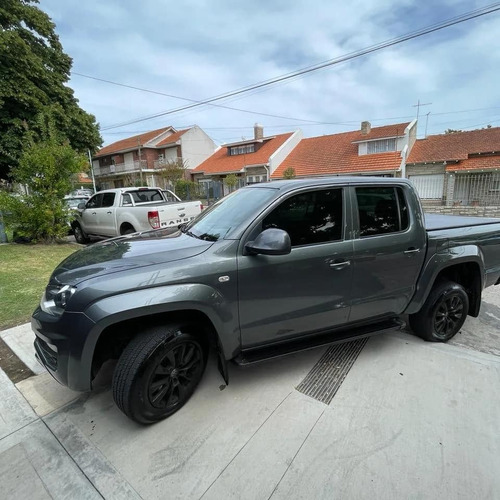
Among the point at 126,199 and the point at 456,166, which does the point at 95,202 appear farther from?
the point at 456,166

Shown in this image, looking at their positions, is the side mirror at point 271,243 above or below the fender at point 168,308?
above

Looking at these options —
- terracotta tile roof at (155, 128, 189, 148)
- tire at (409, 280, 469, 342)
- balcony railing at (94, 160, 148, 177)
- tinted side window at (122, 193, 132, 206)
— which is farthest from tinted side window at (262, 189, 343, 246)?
terracotta tile roof at (155, 128, 189, 148)

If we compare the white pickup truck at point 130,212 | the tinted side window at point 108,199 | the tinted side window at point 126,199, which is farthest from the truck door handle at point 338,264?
the tinted side window at point 108,199

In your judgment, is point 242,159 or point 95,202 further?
point 242,159

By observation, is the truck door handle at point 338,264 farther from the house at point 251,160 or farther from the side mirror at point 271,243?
the house at point 251,160

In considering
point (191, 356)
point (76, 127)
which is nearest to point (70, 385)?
point (191, 356)

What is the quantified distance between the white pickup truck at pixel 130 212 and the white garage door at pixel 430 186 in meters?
17.9

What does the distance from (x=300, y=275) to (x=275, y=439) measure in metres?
1.17

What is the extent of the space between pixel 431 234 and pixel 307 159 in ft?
78.4

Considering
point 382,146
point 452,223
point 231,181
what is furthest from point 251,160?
point 452,223

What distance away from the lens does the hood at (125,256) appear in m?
2.17

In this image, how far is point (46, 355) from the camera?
2.26m

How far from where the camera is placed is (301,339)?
267cm

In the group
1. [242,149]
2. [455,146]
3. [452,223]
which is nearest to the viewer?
[452,223]
